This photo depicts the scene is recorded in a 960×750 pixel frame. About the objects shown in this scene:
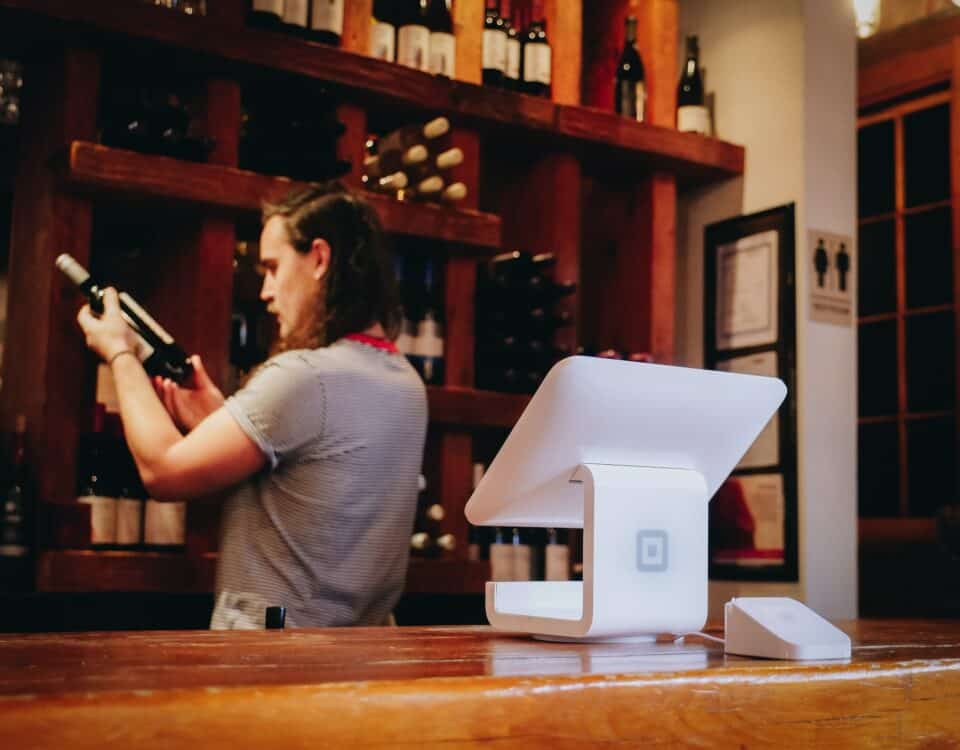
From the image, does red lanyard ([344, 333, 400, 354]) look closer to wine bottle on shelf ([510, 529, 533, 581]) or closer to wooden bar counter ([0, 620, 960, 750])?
wooden bar counter ([0, 620, 960, 750])

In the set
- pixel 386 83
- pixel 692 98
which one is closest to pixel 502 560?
pixel 386 83

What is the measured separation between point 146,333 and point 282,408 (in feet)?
2.08

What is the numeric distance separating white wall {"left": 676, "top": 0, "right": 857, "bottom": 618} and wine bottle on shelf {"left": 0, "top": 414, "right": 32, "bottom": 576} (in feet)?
6.52

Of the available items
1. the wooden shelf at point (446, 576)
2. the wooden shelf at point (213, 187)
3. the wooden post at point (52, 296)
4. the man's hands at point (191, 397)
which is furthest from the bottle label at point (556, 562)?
the wooden post at point (52, 296)

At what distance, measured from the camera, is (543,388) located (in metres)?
1.27

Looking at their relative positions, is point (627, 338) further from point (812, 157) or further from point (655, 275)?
point (812, 157)

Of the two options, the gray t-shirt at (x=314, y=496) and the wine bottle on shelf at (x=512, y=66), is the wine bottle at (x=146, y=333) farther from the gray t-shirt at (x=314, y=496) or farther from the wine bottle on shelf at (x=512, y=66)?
the wine bottle on shelf at (x=512, y=66)

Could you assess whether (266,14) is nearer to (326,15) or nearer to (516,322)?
(326,15)

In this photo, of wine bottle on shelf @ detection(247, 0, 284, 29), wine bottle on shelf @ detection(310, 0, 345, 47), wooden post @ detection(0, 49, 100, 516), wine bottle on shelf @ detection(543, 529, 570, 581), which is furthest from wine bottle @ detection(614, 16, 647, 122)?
wooden post @ detection(0, 49, 100, 516)

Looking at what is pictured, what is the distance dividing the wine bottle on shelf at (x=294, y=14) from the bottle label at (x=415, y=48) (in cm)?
31

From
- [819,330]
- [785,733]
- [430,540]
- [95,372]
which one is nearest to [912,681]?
[785,733]

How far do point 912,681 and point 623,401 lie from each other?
40 cm

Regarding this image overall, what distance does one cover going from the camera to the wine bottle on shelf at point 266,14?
2945mm

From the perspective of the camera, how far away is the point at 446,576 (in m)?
2.94
